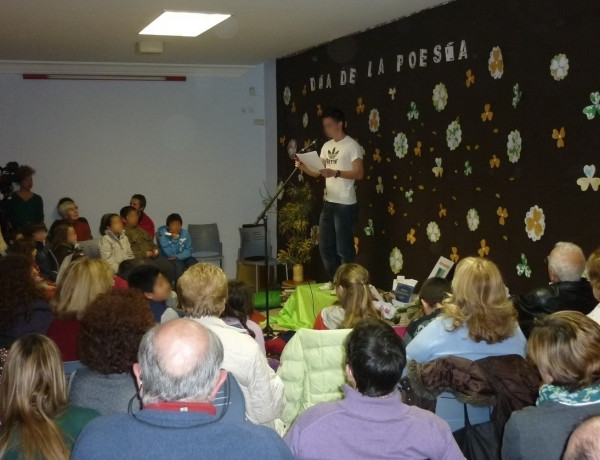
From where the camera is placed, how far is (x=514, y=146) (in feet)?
18.4

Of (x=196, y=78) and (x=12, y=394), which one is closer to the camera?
(x=12, y=394)

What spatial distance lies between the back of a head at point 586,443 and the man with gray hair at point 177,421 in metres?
0.63

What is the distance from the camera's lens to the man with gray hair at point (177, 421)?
167 centimetres

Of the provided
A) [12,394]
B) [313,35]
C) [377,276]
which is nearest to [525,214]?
[377,276]

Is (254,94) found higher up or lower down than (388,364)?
higher up

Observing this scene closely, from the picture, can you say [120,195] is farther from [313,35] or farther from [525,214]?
[525,214]

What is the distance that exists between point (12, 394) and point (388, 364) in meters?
1.08

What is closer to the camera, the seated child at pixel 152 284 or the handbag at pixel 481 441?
the handbag at pixel 481 441

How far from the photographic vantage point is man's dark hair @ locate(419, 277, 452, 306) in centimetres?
372

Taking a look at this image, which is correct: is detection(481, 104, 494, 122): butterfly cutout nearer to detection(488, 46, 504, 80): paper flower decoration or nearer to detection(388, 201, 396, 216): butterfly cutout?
detection(488, 46, 504, 80): paper flower decoration

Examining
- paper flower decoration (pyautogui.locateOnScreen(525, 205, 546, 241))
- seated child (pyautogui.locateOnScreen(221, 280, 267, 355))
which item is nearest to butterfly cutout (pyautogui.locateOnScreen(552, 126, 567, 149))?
paper flower decoration (pyautogui.locateOnScreen(525, 205, 546, 241))

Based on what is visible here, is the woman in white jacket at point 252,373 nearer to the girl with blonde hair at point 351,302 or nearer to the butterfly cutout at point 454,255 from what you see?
the girl with blonde hair at point 351,302

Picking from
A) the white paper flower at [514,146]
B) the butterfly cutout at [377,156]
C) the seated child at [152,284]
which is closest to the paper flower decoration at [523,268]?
the white paper flower at [514,146]

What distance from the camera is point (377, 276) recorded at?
7738 mm
